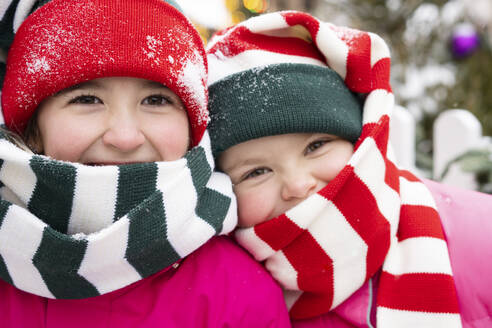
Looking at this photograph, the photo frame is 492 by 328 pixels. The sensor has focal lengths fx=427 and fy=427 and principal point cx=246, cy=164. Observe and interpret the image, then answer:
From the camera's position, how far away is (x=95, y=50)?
3.16 feet

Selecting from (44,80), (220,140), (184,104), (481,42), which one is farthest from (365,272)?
(481,42)

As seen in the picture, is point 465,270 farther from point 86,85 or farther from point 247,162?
point 86,85

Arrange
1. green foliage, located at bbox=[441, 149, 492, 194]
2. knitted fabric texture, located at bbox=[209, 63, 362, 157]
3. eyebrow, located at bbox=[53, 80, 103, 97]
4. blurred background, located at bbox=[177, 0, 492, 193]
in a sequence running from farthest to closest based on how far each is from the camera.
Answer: blurred background, located at bbox=[177, 0, 492, 193]
green foliage, located at bbox=[441, 149, 492, 194]
knitted fabric texture, located at bbox=[209, 63, 362, 157]
eyebrow, located at bbox=[53, 80, 103, 97]

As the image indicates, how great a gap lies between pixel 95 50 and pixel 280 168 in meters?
0.54

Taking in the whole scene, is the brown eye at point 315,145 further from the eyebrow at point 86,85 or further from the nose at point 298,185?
the eyebrow at point 86,85

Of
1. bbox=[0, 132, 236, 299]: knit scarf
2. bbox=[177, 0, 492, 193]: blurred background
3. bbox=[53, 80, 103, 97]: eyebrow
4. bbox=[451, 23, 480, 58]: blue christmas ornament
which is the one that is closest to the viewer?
bbox=[0, 132, 236, 299]: knit scarf

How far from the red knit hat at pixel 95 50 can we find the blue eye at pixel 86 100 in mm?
45

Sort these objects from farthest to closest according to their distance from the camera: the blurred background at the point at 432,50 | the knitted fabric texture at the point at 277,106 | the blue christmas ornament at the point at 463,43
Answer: the blurred background at the point at 432,50
the blue christmas ornament at the point at 463,43
the knitted fabric texture at the point at 277,106

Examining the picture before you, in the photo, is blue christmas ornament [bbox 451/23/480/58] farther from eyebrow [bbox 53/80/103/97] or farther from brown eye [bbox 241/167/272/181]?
eyebrow [bbox 53/80/103/97]

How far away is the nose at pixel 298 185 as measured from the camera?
3.62 feet

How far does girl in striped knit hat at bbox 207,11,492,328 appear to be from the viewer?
3.50ft

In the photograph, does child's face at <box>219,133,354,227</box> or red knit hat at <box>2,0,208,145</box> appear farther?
child's face at <box>219,133,354,227</box>

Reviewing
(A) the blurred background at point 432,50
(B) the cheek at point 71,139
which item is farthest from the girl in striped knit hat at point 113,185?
(A) the blurred background at point 432,50

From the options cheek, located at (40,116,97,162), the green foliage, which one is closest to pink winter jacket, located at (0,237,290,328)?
cheek, located at (40,116,97,162)
